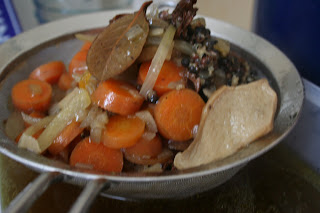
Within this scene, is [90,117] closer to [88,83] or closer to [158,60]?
[88,83]

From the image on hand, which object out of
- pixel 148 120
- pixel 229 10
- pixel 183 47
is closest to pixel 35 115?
pixel 148 120

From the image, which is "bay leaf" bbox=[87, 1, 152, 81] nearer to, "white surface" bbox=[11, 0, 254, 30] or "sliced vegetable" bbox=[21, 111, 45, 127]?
"sliced vegetable" bbox=[21, 111, 45, 127]

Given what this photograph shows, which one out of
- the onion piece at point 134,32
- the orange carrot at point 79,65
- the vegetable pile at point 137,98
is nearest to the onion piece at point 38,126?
the vegetable pile at point 137,98

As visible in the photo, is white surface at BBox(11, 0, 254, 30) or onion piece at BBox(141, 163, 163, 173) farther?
white surface at BBox(11, 0, 254, 30)

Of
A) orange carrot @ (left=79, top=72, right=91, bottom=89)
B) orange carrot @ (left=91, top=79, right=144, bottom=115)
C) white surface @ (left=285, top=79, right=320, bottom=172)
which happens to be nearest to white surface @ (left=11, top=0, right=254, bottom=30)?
white surface @ (left=285, top=79, right=320, bottom=172)

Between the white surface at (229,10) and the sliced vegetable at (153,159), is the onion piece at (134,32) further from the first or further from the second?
the white surface at (229,10)

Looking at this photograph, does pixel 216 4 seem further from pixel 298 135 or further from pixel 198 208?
pixel 198 208
